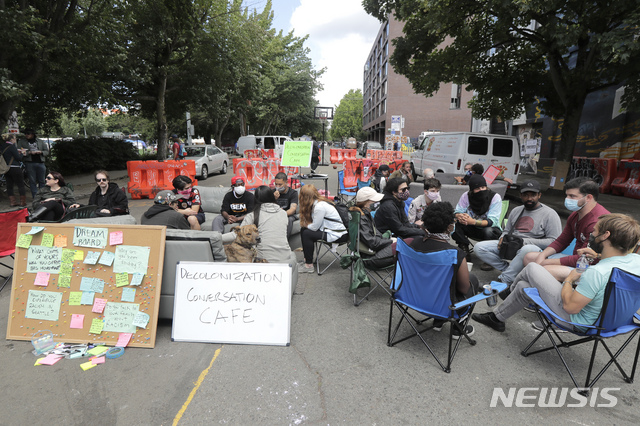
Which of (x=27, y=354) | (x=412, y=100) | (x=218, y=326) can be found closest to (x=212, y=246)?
(x=218, y=326)

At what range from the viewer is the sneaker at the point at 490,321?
3.58 meters

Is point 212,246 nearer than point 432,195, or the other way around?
point 212,246

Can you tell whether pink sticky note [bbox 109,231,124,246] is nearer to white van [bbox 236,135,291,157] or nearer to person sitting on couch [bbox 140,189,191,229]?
person sitting on couch [bbox 140,189,191,229]

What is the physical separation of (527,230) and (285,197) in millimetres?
3656

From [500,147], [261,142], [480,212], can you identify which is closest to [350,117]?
[261,142]

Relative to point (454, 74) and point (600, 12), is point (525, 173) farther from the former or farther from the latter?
point (600, 12)

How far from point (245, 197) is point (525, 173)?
19.8 m

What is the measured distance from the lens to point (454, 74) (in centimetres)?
1325

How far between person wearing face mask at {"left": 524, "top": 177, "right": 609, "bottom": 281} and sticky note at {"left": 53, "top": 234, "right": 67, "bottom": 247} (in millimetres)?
4627

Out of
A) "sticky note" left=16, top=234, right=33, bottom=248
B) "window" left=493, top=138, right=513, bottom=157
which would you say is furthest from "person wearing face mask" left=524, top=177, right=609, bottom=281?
"window" left=493, top=138, right=513, bottom=157

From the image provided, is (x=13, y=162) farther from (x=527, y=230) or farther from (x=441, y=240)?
(x=527, y=230)

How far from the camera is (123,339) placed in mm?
3162

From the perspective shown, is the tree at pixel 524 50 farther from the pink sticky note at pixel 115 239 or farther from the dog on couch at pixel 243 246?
the pink sticky note at pixel 115 239

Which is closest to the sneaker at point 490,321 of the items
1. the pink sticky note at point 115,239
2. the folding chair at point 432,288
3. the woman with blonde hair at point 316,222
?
the folding chair at point 432,288
